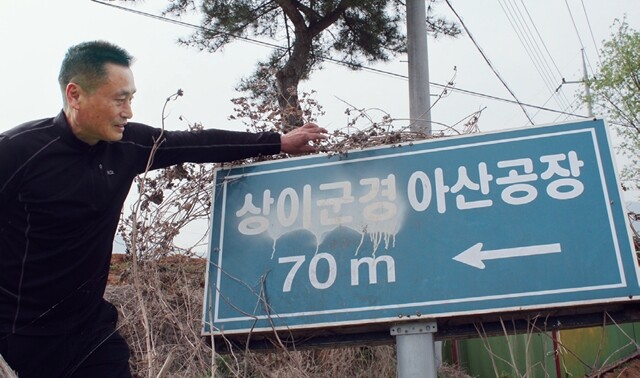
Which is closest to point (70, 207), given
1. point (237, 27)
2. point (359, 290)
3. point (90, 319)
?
point (90, 319)

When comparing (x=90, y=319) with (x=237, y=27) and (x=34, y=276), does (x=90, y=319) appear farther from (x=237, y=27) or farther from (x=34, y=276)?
(x=237, y=27)

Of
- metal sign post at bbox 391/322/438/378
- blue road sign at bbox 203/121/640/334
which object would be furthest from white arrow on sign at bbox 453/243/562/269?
metal sign post at bbox 391/322/438/378

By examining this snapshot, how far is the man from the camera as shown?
7.59 feet

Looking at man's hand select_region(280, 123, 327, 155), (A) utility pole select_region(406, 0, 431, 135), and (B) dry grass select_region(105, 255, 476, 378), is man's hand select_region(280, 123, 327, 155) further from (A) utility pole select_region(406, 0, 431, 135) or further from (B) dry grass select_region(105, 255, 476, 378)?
(A) utility pole select_region(406, 0, 431, 135)

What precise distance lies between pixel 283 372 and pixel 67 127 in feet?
4.87

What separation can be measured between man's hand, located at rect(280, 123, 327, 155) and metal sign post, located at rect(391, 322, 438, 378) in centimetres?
92

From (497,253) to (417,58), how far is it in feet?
15.7

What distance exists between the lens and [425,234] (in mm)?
2656

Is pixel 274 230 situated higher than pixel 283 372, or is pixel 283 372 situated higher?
pixel 274 230

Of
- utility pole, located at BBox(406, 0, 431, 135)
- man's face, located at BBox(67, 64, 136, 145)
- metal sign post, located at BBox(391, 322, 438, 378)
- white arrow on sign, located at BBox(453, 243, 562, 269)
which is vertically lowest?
metal sign post, located at BBox(391, 322, 438, 378)

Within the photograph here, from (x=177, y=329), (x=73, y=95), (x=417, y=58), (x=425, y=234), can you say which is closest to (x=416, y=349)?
(x=425, y=234)

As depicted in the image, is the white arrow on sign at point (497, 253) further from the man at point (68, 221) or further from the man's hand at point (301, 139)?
the man at point (68, 221)

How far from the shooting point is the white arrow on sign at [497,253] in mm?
2504

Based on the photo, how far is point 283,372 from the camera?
3.13 m
